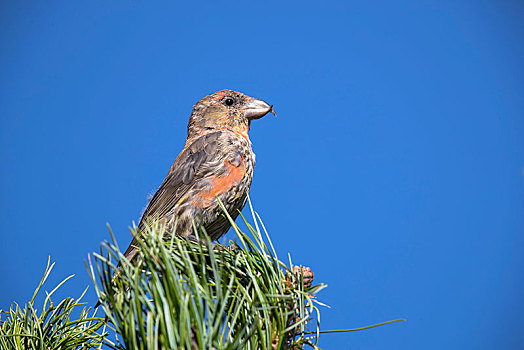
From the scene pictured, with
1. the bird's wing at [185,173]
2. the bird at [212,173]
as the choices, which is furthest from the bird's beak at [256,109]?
the bird's wing at [185,173]

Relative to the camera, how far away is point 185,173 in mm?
3117

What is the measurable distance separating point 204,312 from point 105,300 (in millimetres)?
263

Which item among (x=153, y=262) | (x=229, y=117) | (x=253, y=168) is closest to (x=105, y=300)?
(x=153, y=262)

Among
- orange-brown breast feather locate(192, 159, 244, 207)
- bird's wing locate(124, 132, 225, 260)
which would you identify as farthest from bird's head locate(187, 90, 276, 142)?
orange-brown breast feather locate(192, 159, 244, 207)

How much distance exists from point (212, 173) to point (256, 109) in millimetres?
770

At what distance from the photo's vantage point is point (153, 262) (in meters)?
1.21

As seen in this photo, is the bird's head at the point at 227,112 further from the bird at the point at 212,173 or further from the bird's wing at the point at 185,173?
the bird's wing at the point at 185,173

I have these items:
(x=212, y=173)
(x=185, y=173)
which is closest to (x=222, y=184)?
(x=212, y=173)

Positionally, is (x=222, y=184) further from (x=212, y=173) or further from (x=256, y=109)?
(x=256, y=109)

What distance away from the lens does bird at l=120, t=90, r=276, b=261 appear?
286cm

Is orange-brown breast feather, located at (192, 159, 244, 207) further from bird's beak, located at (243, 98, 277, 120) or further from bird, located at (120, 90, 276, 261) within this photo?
bird's beak, located at (243, 98, 277, 120)

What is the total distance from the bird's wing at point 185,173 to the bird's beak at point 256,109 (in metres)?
0.41

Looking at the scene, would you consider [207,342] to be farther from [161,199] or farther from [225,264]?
[161,199]

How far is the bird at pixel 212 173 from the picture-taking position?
2859 millimetres
